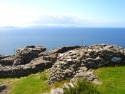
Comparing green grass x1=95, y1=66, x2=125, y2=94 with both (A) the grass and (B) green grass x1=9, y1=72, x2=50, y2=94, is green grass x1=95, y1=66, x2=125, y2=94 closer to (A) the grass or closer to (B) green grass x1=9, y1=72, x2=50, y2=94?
(A) the grass

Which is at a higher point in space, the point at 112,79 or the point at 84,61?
the point at 84,61

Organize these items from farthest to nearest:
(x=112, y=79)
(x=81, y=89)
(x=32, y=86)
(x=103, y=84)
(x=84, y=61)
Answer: (x=32, y=86)
(x=84, y=61)
(x=112, y=79)
(x=103, y=84)
(x=81, y=89)

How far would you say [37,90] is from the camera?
28.4 meters

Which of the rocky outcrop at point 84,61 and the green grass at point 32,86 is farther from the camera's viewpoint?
the green grass at point 32,86

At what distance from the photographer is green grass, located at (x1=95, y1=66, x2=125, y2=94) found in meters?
20.8

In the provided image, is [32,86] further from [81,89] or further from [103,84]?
[81,89]

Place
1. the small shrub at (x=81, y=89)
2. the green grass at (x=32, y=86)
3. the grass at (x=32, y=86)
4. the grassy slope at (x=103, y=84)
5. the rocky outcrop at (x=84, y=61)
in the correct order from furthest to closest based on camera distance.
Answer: the green grass at (x=32, y=86)
the grass at (x=32, y=86)
the rocky outcrop at (x=84, y=61)
the grassy slope at (x=103, y=84)
the small shrub at (x=81, y=89)

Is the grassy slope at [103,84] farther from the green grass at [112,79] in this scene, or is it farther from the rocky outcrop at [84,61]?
the rocky outcrop at [84,61]

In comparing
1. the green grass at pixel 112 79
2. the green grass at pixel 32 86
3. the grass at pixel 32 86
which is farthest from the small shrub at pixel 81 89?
the green grass at pixel 32 86

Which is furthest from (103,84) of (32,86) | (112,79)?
(32,86)

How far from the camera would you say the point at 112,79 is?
23625 mm

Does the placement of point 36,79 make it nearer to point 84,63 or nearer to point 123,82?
point 84,63

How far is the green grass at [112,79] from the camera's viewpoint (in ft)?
68.1

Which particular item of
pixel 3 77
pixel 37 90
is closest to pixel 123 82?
pixel 37 90
